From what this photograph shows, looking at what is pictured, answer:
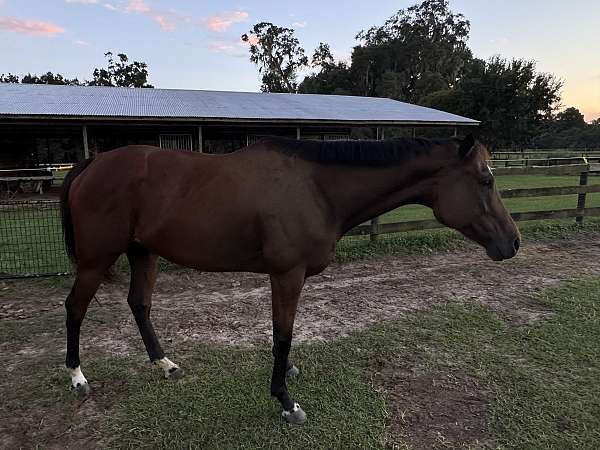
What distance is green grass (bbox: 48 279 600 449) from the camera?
2.33 meters

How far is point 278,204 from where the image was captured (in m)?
2.46

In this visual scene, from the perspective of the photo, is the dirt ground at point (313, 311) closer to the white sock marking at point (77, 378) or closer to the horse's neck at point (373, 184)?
the white sock marking at point (77, 378)

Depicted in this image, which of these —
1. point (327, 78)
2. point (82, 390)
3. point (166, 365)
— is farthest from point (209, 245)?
point (327, 78)

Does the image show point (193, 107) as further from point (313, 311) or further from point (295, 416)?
point (295, 416)

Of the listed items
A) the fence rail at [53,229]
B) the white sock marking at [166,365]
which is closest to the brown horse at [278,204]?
the white sock marking at [166,365]

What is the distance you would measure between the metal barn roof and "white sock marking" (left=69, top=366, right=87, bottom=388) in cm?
1296

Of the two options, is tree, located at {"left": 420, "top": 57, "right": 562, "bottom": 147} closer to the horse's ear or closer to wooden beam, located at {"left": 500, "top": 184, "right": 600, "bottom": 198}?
wooden beam, located at {"left": 500, "top": 184, "right": 600, "bottom": 198}

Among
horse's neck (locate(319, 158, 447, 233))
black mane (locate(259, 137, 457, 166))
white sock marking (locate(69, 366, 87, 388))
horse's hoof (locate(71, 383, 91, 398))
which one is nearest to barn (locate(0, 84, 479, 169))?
white sock marking (locate(69, 366, 87, 388))

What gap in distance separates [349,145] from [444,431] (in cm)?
183

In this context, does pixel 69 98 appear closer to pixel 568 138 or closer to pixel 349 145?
pixel 349 145

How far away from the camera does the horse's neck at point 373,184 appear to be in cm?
257

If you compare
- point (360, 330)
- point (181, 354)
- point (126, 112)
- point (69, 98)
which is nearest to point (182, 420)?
point (181, 354)

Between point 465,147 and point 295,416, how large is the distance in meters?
1.96

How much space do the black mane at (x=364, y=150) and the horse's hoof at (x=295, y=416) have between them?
5.10 ft
